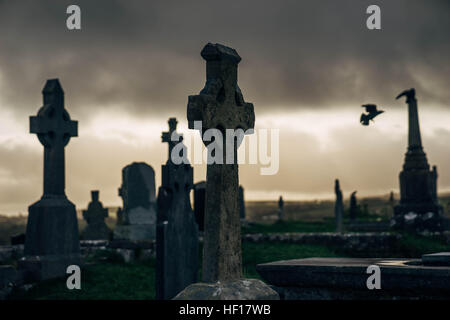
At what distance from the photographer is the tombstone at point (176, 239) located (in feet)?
30.6

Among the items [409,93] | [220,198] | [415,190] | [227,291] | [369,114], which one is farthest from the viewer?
[409,93]

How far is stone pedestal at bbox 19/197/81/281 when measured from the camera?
12.2 metres

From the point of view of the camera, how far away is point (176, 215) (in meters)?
9.68

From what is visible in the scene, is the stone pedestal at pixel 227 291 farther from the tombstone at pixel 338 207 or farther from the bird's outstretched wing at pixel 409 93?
the bird's outstretched wing at pixel 409 93

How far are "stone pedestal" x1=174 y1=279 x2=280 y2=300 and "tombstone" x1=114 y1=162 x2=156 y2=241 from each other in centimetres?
1413

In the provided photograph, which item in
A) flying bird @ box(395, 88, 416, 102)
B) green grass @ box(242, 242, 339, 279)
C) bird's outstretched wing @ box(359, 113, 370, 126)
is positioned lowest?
green grass @ box(242, 242, 339, 279)

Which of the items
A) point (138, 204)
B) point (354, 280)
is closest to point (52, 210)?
point (138, 204)

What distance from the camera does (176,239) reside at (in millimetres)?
9586

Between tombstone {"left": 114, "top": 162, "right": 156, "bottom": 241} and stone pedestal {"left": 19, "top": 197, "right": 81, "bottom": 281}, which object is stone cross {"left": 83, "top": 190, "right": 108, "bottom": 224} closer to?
tombstone {"left": 114, "top": 162, "right": 156, "bottom": 241}

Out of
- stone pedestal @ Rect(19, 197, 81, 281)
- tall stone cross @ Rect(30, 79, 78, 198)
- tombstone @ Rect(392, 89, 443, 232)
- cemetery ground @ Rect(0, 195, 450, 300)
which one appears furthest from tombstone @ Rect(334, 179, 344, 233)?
tall stone cross @ Rect(30, 79, 78, 198)

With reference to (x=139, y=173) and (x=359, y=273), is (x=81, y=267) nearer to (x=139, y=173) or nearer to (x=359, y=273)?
(x=139, y=173)

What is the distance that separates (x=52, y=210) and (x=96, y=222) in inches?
398

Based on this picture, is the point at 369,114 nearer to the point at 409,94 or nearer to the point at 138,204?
the point at 409,94

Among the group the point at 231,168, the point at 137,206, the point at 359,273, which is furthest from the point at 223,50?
the point at 137,206
